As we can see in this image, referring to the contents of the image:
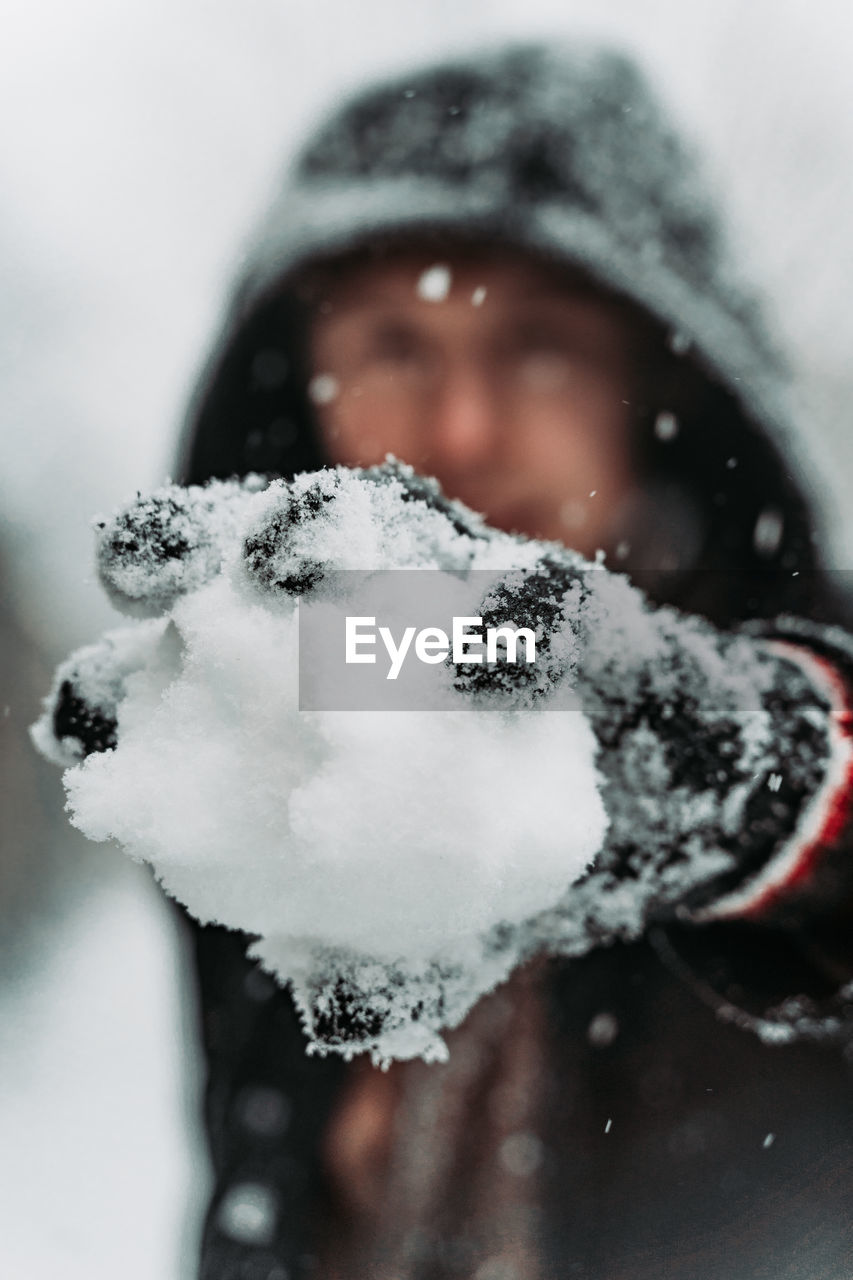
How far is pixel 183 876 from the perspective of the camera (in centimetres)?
25

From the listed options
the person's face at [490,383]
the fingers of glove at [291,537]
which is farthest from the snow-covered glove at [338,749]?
the person's face at [490,383]

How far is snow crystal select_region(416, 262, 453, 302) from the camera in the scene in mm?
515

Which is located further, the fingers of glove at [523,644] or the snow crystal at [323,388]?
the snow crystal at [323,388]

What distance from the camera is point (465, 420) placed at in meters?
0.51

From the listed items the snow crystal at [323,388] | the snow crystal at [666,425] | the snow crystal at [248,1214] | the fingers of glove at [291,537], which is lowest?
the snow crystal at [248,1214]

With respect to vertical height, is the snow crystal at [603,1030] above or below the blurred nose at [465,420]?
below

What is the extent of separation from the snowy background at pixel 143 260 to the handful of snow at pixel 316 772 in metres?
0.22

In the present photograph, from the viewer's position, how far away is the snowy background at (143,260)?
1.46 ft

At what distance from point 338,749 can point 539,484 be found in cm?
31

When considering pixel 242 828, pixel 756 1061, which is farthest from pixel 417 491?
pixel 756 1061

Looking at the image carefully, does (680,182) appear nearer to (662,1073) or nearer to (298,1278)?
(662,1073)

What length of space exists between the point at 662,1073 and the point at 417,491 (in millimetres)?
381

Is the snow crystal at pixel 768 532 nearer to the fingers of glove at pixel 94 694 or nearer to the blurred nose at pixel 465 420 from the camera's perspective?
the blurred nose at pixel 465 420

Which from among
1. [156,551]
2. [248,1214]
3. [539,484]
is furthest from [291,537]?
[248,1214]
